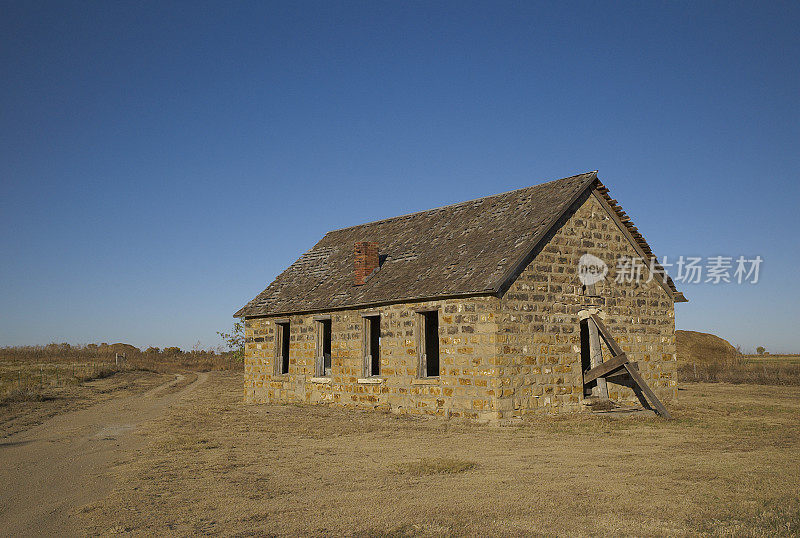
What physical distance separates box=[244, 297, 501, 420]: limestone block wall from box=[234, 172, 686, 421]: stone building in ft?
0.11

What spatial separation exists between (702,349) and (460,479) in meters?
35.7

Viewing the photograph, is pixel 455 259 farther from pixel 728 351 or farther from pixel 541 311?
pixel 728 351

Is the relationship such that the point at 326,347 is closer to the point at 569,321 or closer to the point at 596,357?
the point at 569,321

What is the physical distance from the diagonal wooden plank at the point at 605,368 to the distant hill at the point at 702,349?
25.2 metres

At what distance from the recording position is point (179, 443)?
37.0 ft

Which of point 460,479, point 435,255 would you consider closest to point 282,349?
point 435,255

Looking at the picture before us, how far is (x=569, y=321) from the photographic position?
15703 mm

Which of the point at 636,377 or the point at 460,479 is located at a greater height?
the point at 636,377

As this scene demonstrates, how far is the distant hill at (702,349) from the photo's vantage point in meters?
38.1

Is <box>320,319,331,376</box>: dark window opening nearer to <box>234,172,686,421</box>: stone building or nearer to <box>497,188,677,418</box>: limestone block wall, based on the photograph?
<box>234,172,686,421</box>: stone building

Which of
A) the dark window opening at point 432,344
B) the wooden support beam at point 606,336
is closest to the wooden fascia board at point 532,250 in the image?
the wooden support beam at point 606,336

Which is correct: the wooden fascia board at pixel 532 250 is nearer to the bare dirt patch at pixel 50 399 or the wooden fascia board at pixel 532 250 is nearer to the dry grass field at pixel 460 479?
the dry grass field at pixel 460 479

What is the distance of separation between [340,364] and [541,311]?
6317 millimetres

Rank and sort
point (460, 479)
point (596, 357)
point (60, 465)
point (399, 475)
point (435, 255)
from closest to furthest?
point (460, 479)
point (399, 475)
point (60, 465)
point (596, 357)
point (435, 255)
